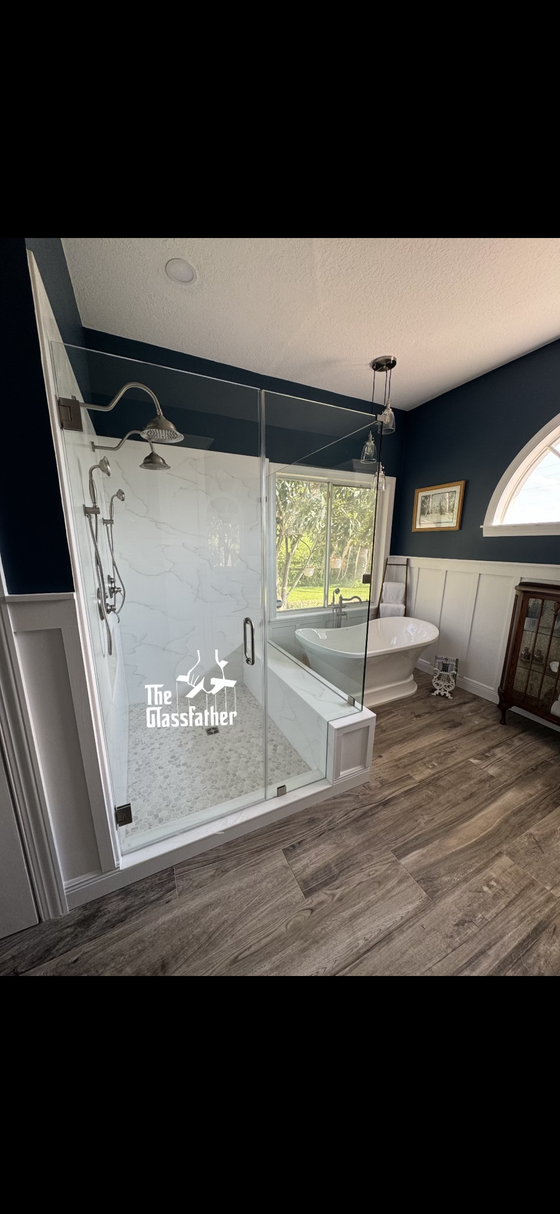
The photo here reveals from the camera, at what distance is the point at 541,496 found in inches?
95.7

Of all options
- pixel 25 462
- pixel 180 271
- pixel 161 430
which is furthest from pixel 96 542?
pixel 180 271

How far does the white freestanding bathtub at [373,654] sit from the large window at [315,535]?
1.13ft

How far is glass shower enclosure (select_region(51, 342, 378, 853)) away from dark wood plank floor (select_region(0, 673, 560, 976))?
13.6 inches

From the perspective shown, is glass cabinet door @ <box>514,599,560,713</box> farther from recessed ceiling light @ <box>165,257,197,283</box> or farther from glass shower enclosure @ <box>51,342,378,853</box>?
recessed ceiling light @ <box>165,257,197,283</box>

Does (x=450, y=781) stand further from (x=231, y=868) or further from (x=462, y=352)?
(x=462, y=352)

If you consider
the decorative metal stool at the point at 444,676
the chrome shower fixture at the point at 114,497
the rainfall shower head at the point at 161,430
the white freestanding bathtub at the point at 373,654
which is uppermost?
the rainfall shower head at the point at 161,430

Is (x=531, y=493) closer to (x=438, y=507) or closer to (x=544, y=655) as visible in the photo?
(x=438, y=507)

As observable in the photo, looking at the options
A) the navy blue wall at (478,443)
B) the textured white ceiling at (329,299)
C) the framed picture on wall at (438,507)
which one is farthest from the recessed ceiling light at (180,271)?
the framed picture on wall at (438,507)

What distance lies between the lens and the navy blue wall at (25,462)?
78 centimetres

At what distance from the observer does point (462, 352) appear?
2240mm

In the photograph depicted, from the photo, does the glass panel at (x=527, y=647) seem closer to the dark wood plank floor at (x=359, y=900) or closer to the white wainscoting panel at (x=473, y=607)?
the white wainscoting panel at (x=473, y=607)

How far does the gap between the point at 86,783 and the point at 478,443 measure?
11.5 feet
